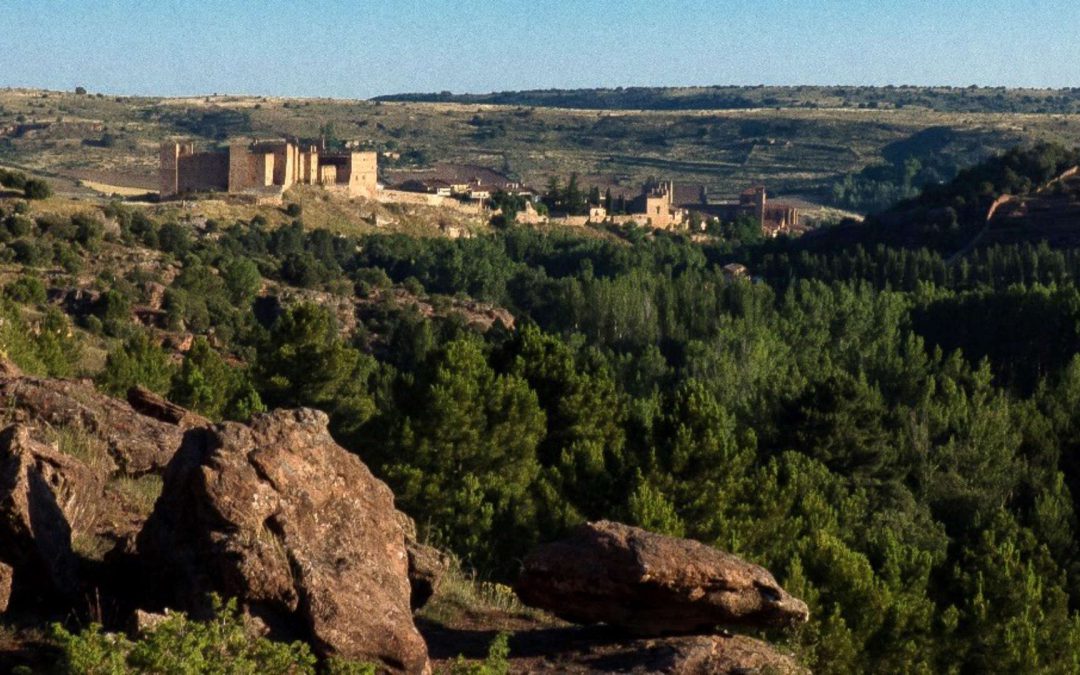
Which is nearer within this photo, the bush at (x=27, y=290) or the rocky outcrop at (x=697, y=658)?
the rocky outcrop at (x=697, y=658)

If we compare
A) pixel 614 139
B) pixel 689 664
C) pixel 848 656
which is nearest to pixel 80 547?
pixel 689 664

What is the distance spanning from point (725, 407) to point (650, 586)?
3032 cm

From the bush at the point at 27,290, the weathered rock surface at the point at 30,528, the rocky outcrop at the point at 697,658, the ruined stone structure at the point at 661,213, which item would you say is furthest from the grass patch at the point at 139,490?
the ruined stone structure at the point at 661,213

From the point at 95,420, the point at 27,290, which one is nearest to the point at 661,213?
the point at 27,290

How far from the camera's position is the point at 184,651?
28.4ft

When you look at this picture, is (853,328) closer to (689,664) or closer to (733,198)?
(689,664)

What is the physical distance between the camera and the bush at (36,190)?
66.9m

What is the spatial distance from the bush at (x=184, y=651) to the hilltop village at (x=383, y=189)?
73600 mm

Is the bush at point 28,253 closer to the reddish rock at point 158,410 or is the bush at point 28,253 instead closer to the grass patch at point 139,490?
the reddish rock at point 158,410

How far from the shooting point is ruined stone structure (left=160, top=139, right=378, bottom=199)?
8312cm

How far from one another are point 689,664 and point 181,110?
586 ft

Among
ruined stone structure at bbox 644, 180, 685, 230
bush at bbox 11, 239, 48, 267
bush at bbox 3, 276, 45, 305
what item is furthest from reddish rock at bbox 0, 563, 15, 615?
ruined stone structure at bbox 644, 180, 685, 230

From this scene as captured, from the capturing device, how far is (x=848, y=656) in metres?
18.5

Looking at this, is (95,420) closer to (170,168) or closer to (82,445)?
(82,445)
